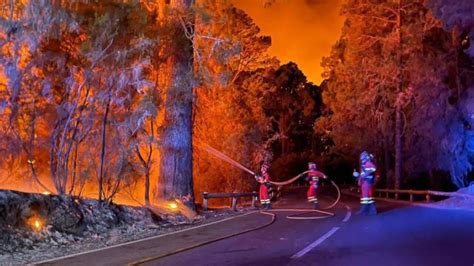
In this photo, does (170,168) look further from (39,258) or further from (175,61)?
(39,258)

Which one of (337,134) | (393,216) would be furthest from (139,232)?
(337,134)

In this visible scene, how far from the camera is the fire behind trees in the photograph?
13.5m

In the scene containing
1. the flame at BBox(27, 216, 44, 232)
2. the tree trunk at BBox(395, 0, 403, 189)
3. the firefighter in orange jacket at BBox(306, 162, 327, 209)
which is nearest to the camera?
Answer: the flame at BBox(27, 216, 44, 232)

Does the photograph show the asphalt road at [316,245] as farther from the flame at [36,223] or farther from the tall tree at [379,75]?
the tall tree at [379,75]

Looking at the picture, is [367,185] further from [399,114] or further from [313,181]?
[399,114]

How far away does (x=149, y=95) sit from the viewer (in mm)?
15711

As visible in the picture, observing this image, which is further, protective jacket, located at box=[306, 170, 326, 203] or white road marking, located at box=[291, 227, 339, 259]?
protective jacket, located at box=[306, 170, 326, 203]

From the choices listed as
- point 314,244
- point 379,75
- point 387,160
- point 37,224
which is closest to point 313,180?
point 314,244

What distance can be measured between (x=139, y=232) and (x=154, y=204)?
4269mm

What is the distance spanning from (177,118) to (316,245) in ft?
29.0

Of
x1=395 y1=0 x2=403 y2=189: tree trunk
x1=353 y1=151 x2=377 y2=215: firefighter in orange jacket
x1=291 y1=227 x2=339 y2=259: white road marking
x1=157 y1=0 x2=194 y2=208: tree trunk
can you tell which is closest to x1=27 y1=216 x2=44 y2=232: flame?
x1=291 y1=227 x2=339 y2=259: white road marking

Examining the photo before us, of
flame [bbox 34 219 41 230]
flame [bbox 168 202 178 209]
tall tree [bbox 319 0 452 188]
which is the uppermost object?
tall tree [bbox 319 0 452 188]

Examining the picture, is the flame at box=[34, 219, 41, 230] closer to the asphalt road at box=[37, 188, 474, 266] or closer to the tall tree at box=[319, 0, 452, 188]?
the asphalt road at box=[37, 188, 474, 266]

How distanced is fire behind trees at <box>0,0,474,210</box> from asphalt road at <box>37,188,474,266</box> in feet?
12.8
